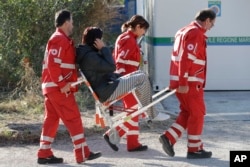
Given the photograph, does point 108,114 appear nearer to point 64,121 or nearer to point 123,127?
point 64,121

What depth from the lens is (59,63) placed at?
6.59 m

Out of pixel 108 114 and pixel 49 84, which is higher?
pixel 49 84

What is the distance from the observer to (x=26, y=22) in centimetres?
1120

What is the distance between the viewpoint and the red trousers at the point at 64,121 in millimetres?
6695

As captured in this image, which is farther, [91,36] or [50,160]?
[50,160]

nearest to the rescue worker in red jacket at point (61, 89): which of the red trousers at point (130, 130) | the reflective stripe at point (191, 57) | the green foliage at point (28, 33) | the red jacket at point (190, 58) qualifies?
the red trousers at point (130, 130)

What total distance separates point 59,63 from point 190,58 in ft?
4.96

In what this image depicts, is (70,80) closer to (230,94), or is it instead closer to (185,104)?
(185,104)

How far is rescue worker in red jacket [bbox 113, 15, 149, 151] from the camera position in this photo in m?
7.31

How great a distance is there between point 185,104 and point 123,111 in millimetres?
758

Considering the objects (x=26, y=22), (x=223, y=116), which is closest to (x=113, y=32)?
(x=26, y=22)

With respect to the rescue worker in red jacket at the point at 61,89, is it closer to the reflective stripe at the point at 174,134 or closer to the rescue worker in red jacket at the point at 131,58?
the rescue worker in red jacket at the point at 131,58

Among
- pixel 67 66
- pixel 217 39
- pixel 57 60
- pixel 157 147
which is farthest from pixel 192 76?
pixel 217 39

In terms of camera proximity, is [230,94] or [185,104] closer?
[185,104]
